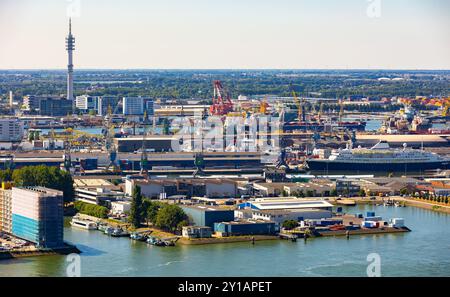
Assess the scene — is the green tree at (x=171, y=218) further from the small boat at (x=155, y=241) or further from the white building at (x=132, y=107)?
the white building at (x=132, y=107)

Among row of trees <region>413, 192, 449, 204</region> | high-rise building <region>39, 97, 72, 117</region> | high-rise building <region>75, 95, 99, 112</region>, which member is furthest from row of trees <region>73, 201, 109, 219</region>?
high-rise building <region>75, 95, 99, 112</region>

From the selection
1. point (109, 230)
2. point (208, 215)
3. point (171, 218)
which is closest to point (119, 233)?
point (109, 230)

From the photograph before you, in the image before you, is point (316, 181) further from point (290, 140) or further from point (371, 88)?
point (371, 88)

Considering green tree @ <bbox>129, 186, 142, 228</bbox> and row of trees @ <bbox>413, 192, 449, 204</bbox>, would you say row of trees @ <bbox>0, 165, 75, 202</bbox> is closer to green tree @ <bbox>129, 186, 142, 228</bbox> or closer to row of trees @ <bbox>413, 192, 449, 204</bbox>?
green tree @ <bbox>129, 186, 142, 228</bbox>

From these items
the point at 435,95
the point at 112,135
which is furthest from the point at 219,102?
the point at 435,95

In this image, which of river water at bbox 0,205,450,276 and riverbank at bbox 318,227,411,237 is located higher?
river water at bbox 0,205,450,276

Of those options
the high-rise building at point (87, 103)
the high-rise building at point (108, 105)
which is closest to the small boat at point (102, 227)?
the high-rise building at point (108, 105)
